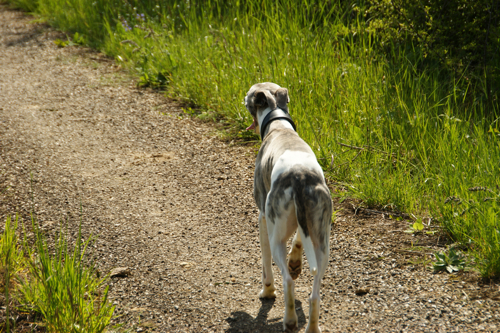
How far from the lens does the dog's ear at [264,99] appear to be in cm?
376

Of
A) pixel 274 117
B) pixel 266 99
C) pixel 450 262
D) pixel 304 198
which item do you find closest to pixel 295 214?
pixel 304 198

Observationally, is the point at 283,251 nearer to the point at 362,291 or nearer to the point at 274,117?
the point at 362,291

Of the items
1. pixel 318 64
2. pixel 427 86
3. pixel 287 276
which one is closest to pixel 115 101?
pixel 318 64

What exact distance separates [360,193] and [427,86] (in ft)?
6.21

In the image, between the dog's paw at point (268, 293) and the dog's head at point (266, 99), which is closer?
the dog's paw at point (268, 293)

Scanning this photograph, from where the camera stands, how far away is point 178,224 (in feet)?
14.4

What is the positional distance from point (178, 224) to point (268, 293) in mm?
1346

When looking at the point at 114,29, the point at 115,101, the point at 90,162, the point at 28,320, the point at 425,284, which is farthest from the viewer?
the point at 114,29

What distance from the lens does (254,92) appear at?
3861 millimetres

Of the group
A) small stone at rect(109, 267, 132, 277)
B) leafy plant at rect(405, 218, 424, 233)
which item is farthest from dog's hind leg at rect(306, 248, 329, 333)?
small stone at rect(109, 267, 132, 277)

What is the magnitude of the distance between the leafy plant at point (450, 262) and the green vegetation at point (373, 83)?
0.12m

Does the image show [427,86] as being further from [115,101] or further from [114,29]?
[114,29]

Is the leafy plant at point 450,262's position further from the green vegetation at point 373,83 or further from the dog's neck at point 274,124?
the dog's neck at point 274,124

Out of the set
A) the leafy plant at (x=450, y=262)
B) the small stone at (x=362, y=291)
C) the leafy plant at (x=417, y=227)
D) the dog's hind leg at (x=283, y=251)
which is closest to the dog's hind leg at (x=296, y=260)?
the dog's hind leg at (x=283, y=251)
